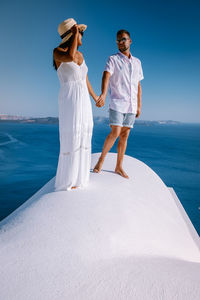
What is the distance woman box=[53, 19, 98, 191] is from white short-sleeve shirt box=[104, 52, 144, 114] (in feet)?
1.77

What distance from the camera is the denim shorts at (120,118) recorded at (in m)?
3.28

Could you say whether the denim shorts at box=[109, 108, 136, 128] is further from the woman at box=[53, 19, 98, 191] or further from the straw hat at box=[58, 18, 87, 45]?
the straw hat at box=[58, 18, 87, 45]

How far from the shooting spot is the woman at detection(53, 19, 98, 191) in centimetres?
238

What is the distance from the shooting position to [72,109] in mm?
2596

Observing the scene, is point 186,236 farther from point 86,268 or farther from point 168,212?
point 86,268

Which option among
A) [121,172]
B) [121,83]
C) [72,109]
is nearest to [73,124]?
[72,109]

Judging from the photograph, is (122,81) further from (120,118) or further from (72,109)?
(72,109)

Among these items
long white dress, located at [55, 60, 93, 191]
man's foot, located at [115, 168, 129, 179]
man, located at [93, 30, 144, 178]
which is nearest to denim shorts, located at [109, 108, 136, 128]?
man, located at [93, 30, 144, 178]

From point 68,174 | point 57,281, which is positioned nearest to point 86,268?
point 57,281

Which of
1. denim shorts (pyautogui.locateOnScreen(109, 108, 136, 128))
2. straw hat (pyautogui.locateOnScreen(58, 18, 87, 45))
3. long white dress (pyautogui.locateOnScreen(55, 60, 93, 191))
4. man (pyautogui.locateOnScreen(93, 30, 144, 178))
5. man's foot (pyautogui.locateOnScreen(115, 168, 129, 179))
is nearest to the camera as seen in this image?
straw hat (pyautogui.locateOnScreen(58, 18, 87, 45))

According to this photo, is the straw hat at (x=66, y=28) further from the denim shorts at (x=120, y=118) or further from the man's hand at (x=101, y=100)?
the denim shorts at (x=120, y=118)

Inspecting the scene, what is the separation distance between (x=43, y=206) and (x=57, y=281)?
3.09 ft

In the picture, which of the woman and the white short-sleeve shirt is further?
the white short-sleeve shirt

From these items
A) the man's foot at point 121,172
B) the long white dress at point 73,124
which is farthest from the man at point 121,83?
the man's foot at point 121,172
